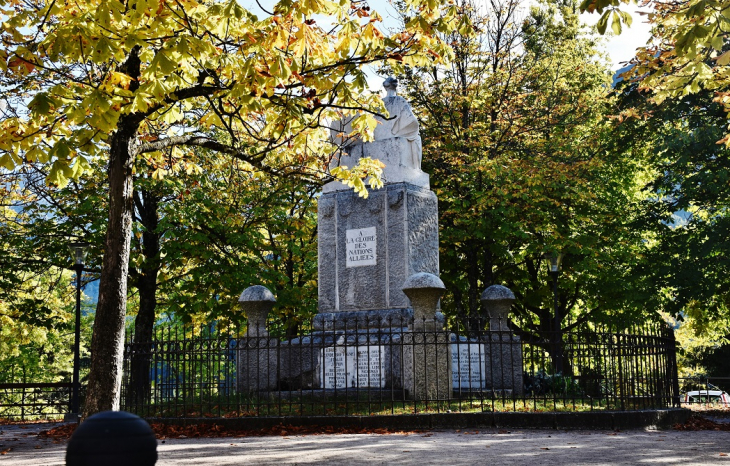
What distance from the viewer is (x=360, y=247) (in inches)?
564

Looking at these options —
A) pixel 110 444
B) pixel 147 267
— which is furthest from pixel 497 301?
pixel 110 444

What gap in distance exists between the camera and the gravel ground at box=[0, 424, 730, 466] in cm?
791

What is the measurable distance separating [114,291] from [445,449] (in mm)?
3986

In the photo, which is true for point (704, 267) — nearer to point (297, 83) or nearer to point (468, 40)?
point (468, 40)

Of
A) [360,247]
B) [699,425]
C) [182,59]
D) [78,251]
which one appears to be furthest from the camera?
[78,251]

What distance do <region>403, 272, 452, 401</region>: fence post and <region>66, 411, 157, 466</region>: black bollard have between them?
322 inches

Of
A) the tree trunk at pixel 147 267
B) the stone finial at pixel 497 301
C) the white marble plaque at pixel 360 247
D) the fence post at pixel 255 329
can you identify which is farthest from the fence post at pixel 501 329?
the tree trunk at pixel 147 267

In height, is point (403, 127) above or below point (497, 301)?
above

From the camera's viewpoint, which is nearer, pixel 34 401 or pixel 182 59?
pixel 182 59

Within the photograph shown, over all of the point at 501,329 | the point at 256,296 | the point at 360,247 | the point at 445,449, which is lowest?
the point at 445,449

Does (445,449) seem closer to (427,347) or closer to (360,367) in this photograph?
(427,347)

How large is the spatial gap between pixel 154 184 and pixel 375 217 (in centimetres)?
888

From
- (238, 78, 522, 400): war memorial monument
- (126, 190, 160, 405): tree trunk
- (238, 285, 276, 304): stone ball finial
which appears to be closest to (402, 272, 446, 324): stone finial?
(238, 78, 522, 400): war memorial monument

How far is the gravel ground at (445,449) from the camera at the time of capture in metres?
7.91
